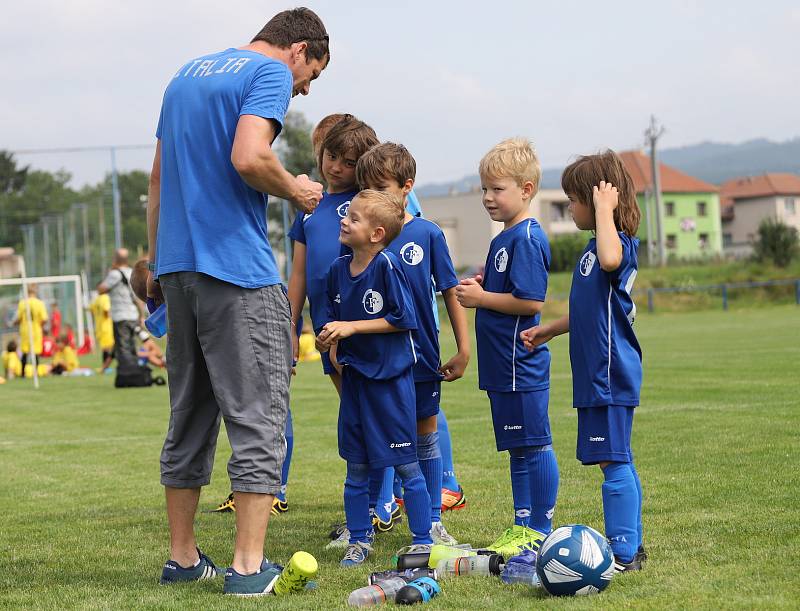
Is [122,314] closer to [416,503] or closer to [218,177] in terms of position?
[416,503]

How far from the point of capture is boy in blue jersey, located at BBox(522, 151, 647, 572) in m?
4.25

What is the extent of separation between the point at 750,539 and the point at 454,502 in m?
1.82

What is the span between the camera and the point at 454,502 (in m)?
5.93

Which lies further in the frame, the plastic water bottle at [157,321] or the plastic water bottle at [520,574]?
the plastic water bottle at [157,321]

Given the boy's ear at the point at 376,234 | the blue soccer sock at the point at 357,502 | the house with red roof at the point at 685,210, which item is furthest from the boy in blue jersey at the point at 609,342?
the house with red roof at the point at 685,210

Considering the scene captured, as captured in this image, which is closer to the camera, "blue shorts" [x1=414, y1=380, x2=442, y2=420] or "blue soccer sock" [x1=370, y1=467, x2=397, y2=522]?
"blue shorts" [x1=414, y1=380, x2=442, y2=420]

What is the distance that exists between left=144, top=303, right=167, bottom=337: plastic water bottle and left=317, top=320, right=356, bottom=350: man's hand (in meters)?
0.75

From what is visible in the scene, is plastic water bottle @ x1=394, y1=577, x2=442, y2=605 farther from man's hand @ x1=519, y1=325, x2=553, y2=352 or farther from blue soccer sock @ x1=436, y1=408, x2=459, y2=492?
blue soccer sock @ x1=436, y1=408, x2=459, y2=492

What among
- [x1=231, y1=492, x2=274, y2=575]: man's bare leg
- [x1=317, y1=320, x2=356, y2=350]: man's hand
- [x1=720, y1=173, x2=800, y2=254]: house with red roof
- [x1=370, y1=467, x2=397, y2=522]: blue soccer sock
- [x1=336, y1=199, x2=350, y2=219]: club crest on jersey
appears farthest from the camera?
[x1=720, y1=173, x2=800, y2=254]: house with red roof

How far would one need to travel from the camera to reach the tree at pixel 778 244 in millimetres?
46031

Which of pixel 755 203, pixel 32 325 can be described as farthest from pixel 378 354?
pixel 755 203

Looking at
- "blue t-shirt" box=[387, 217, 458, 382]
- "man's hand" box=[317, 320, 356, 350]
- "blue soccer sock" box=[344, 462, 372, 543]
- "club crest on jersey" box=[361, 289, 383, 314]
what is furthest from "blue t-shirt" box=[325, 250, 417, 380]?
"blue soccer sock" box=[344, 462, 372, 543]

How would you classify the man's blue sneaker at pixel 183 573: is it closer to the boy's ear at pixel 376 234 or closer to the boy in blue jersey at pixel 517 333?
the boy in blue jersey at pixel 517 333

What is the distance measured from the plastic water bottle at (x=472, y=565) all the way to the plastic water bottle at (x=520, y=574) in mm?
87
